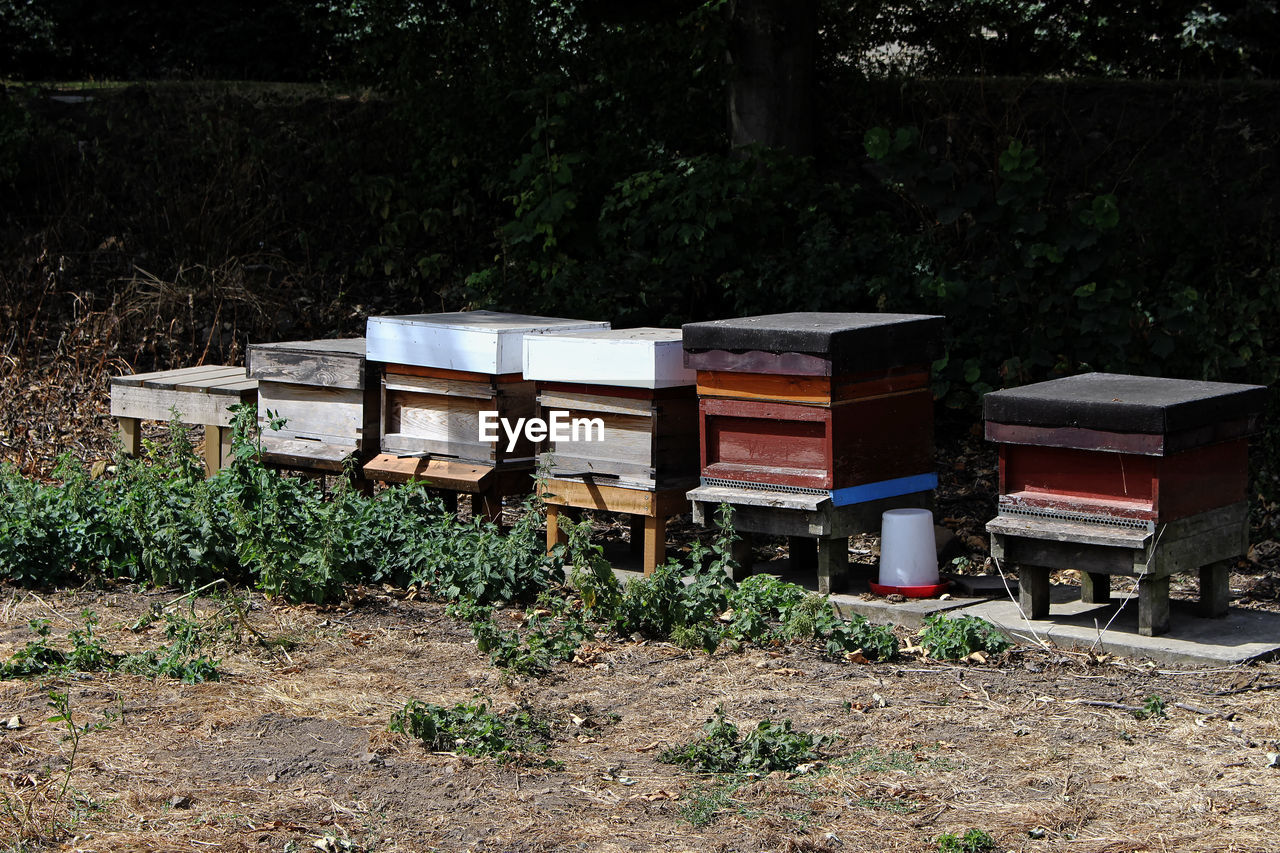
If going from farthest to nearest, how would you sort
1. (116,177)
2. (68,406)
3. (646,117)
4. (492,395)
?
(116,177) → (646,117) → (68,406) → (492,395)

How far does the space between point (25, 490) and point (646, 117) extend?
15.6 feet

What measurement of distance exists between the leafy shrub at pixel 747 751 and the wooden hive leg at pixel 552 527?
6.75 ft

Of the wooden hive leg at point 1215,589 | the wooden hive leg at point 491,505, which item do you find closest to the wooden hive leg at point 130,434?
the wooden hive leg at point 491,505

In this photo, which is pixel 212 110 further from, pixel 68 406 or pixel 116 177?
pixel 68 406

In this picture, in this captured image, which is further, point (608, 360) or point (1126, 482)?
point (608, 360)

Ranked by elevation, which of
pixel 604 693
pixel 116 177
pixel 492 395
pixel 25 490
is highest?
pixel 116 177

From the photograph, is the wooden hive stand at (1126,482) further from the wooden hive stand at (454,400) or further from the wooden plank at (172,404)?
the wooden plank at (172,404)

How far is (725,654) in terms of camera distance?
16.8 feet

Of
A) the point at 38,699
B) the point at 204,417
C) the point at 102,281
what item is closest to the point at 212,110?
the point at 102,281

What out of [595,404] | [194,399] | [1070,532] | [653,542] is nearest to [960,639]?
[1070,532]

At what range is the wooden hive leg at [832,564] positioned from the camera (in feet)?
18.2

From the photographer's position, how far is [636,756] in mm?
4125

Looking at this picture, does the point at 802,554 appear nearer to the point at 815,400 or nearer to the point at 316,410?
the point at 815,400

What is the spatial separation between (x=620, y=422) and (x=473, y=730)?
1.88m
